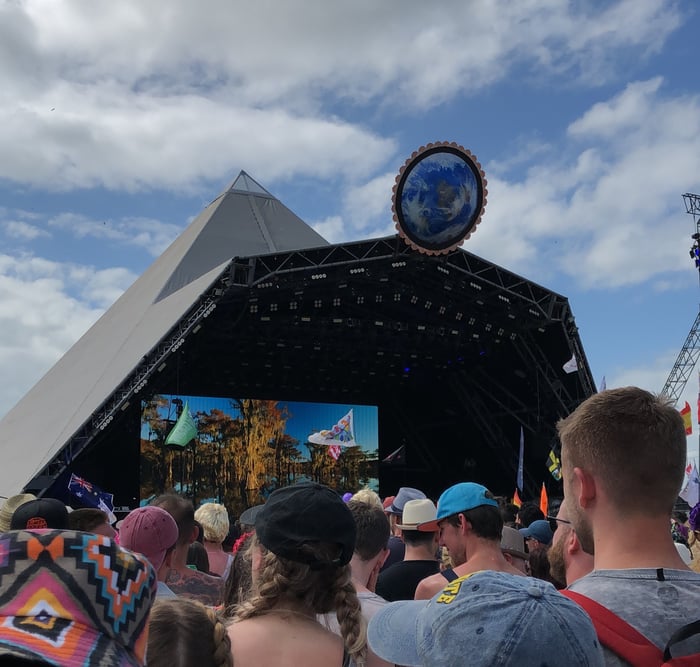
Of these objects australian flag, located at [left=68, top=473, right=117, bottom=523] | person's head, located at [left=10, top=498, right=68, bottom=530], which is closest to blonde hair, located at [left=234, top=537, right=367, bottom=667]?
person's head, located at [left=10, top=498, right=68, bottom=530]

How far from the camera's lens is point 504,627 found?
132 centimetres

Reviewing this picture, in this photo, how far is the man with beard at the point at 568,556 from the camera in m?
2.66

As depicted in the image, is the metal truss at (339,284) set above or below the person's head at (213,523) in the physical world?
above

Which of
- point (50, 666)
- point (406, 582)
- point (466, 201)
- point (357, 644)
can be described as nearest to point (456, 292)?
point (466, 201)

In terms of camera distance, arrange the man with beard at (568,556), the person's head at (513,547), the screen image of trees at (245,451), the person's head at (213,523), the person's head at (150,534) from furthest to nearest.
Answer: the screen image of trees at (245,451) → the person's head at (213,523) → the person's head at (513,547) → the person's head at (150,534) → the man with beard at (568,556)

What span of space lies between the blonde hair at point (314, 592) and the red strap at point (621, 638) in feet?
2.32

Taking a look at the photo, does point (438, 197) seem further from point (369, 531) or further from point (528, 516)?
point (369, 531)

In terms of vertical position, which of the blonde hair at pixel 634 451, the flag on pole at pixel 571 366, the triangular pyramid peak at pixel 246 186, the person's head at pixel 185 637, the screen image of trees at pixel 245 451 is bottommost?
the person's head at pixel 185 637

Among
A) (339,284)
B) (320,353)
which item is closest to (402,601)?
(339,284)

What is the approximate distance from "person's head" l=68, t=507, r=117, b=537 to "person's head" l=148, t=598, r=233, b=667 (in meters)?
2.37

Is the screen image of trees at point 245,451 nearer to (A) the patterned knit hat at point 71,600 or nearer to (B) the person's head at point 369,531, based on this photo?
(B) the person's head at point 369,531

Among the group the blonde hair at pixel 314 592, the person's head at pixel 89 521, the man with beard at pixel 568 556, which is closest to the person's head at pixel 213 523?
the person's head at pixel 89 521

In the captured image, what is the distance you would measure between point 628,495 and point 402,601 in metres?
Result: 0.55

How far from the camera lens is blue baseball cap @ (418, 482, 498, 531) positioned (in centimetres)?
373
